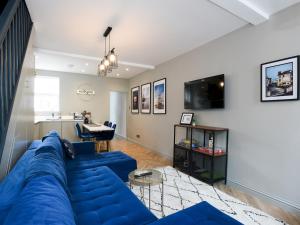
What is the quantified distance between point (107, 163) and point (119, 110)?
5.80 metres

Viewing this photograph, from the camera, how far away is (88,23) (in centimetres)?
293

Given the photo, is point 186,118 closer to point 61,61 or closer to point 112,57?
point 112,57

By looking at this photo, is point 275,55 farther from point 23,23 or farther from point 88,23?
point 23,23

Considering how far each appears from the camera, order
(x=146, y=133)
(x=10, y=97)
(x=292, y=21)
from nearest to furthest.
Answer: (x=10, y=97), (x=292, y=21), (x=146, y=133)

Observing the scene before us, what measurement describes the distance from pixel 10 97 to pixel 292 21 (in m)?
3.68

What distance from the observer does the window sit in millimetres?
6410

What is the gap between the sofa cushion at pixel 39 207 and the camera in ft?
2.65

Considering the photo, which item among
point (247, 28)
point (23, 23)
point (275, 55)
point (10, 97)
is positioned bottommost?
point (10, 97)

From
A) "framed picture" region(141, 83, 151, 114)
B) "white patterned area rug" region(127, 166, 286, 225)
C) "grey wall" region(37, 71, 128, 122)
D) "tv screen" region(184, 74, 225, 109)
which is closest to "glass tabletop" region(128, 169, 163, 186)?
"white patterned area rug" region(127, 166, 286, 225)

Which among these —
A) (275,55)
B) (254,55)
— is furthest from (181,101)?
(275,55)

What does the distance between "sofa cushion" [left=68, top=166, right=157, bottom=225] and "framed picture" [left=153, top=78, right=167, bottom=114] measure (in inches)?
126

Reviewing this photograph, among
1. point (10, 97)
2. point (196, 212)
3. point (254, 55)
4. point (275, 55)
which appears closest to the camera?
point (196, 212)

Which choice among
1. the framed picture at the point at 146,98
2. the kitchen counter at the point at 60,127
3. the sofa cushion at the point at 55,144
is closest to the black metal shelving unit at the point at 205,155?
the framed picture at the point at 146,98

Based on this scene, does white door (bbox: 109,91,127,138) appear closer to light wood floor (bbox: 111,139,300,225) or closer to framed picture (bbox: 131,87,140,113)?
framed picture (bbox: 131,87,140,113)
